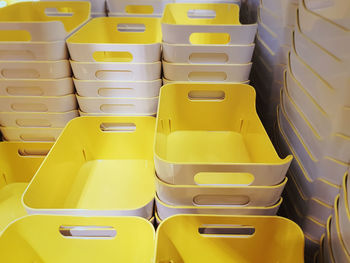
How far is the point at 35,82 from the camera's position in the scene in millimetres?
884

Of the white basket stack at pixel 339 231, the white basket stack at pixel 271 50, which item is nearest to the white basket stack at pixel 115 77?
the white basket stack at pixel 271 50

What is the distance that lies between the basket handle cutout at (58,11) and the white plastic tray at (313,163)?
42.3 inches

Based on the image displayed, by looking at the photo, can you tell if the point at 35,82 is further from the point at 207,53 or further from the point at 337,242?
the point at 337,242

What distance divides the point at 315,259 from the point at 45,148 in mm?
933

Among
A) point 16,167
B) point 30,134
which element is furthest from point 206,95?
point 16,167

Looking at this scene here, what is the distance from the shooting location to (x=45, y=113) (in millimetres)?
956

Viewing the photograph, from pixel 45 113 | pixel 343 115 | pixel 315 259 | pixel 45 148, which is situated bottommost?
pixel 315 259

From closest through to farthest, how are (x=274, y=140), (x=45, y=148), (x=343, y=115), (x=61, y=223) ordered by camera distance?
1. (x=343, y=115)
2. (x=61, y=223)
3. (x=274, y=140)
4. (x=45, y=148)

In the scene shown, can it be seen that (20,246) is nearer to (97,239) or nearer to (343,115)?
(97,239)

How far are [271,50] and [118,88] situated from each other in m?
→ 0.53

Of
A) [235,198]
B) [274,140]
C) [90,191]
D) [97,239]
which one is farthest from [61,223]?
[274,140]

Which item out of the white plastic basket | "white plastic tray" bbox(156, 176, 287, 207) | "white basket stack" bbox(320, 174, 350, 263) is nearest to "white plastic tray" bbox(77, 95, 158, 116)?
"white plastic tray" bbox(156, 176, 287, 207)

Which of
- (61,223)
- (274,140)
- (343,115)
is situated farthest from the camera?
(274,140)

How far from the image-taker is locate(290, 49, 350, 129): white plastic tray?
487 mm
